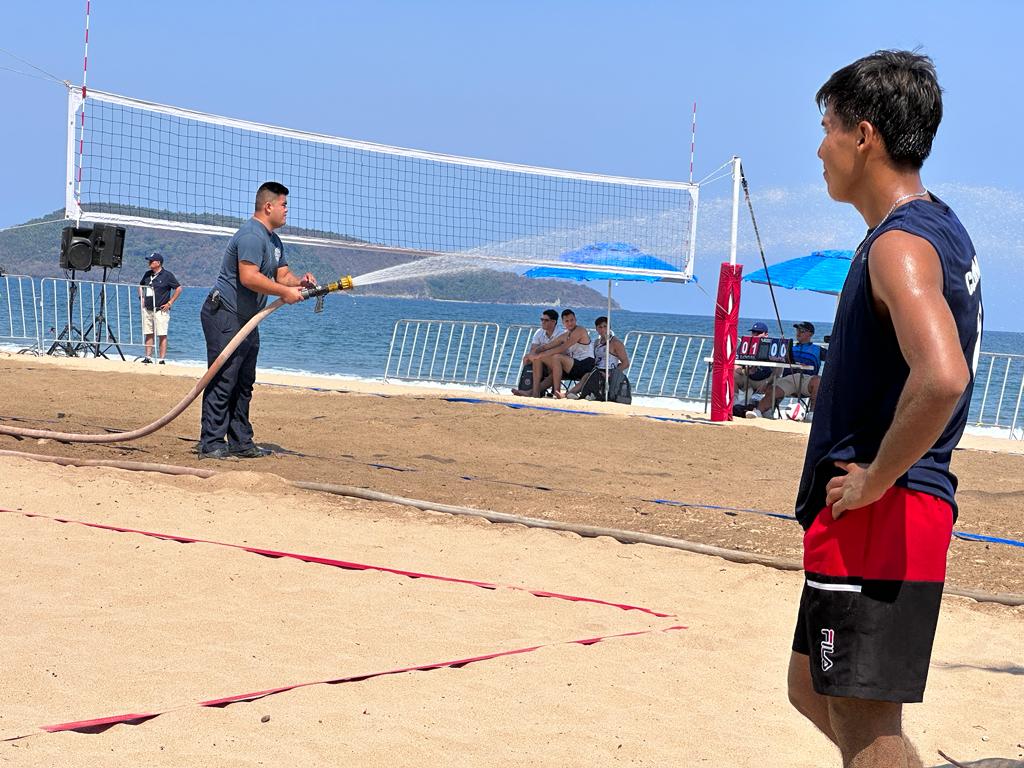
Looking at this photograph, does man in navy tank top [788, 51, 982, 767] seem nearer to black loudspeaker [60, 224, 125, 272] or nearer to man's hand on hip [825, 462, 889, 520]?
man's hand on hip [825, 462, 889, 520]

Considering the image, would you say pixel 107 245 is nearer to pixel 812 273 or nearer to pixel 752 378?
pixel 752 378

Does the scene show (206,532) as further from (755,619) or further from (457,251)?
(457,251)

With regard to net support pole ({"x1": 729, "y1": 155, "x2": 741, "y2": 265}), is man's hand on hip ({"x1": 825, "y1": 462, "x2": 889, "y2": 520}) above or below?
below

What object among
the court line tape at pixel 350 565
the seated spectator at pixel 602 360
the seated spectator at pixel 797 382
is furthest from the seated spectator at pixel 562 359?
the court line tape at pixel 350 565

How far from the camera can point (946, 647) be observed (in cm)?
416

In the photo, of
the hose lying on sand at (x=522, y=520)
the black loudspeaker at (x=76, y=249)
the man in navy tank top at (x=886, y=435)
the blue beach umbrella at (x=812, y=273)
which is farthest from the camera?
the black loudspeaker at (x=76, y=249)

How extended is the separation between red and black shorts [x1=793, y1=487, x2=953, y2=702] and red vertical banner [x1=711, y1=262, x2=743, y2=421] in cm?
911

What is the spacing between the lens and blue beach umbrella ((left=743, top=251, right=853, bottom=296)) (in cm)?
1392

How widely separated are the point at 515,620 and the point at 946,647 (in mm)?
1514

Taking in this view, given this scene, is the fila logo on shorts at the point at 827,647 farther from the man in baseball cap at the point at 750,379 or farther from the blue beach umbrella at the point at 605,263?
the blue beach umbrella at the point at 605,263

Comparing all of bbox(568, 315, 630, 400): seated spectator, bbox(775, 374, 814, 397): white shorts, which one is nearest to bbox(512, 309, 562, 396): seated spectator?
bbox(568, 315, 630, 400): seated spectator

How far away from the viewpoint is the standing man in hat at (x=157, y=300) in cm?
1595

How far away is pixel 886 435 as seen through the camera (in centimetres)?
185

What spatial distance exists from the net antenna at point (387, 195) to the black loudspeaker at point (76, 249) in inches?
105
